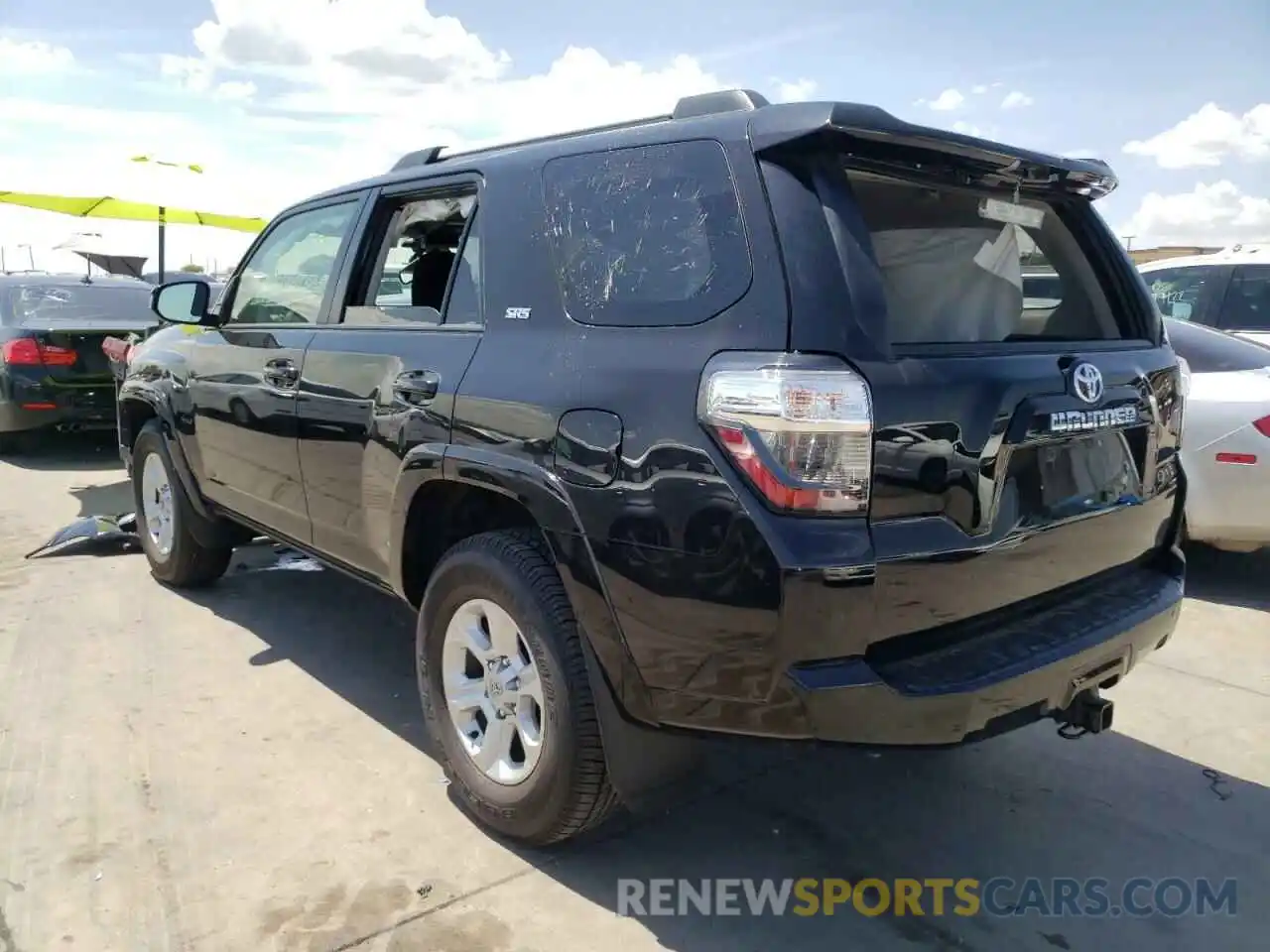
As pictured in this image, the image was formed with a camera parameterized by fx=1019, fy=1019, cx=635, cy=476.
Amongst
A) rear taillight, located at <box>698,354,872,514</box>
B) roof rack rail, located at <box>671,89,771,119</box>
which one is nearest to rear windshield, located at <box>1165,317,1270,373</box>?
roof rack rail, located at <box>671,89,771,119</box>

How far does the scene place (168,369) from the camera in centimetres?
478

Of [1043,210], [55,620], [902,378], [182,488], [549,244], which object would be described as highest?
[1043,210]

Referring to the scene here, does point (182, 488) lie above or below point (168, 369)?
below

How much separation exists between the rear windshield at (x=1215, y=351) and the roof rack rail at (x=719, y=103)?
11.7ft

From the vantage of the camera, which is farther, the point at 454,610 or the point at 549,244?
the point at 454,610

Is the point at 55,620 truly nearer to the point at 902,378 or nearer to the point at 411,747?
the point at 411,747

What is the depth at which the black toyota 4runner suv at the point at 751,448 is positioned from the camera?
7.04ft

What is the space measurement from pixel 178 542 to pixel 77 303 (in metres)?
5.47

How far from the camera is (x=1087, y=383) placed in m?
2.56

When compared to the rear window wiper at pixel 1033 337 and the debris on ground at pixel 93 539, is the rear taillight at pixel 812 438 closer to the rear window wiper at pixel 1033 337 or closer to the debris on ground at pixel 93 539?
the rear window wiper at pixel 1033 337

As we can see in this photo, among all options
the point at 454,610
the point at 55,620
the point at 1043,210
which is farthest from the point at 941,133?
the point at 55,620

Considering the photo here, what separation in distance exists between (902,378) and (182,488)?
3.82 metres

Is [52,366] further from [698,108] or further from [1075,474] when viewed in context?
[1075,474]

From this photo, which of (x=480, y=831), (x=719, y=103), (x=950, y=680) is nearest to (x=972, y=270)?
(x=719, y=103)
